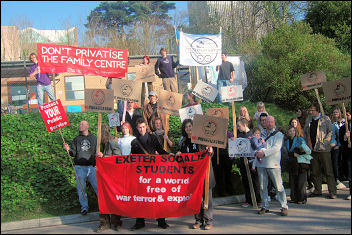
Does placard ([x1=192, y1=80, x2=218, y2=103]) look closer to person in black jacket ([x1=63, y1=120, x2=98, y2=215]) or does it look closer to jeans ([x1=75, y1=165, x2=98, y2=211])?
person in black jacket ([x1=63, y1=120, x2=98, y2=215])

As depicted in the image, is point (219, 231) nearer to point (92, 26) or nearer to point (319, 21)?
point (319, 21)

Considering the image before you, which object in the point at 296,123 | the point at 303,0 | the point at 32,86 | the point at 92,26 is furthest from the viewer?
the point at 92,26

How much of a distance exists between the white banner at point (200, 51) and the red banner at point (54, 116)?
16.2 feet

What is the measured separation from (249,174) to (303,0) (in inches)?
638

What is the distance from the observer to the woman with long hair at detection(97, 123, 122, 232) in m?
7.50

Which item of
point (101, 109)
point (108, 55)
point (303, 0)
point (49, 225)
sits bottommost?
point (49, 225)

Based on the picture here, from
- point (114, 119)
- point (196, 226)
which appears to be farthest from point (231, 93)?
point (196, 226)

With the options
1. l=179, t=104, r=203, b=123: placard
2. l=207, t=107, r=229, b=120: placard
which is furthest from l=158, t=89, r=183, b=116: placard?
l=207, t=107, r=229, b=120: placard

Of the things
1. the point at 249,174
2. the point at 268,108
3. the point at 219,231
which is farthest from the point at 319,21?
the point at 219,231

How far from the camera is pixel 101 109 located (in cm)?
854

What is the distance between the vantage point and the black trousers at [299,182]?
910 centimetres

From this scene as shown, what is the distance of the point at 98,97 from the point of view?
8.56 meters

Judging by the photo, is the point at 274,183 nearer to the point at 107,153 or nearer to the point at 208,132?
the point at 208,132

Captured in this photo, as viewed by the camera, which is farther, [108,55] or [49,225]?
[108,55]
